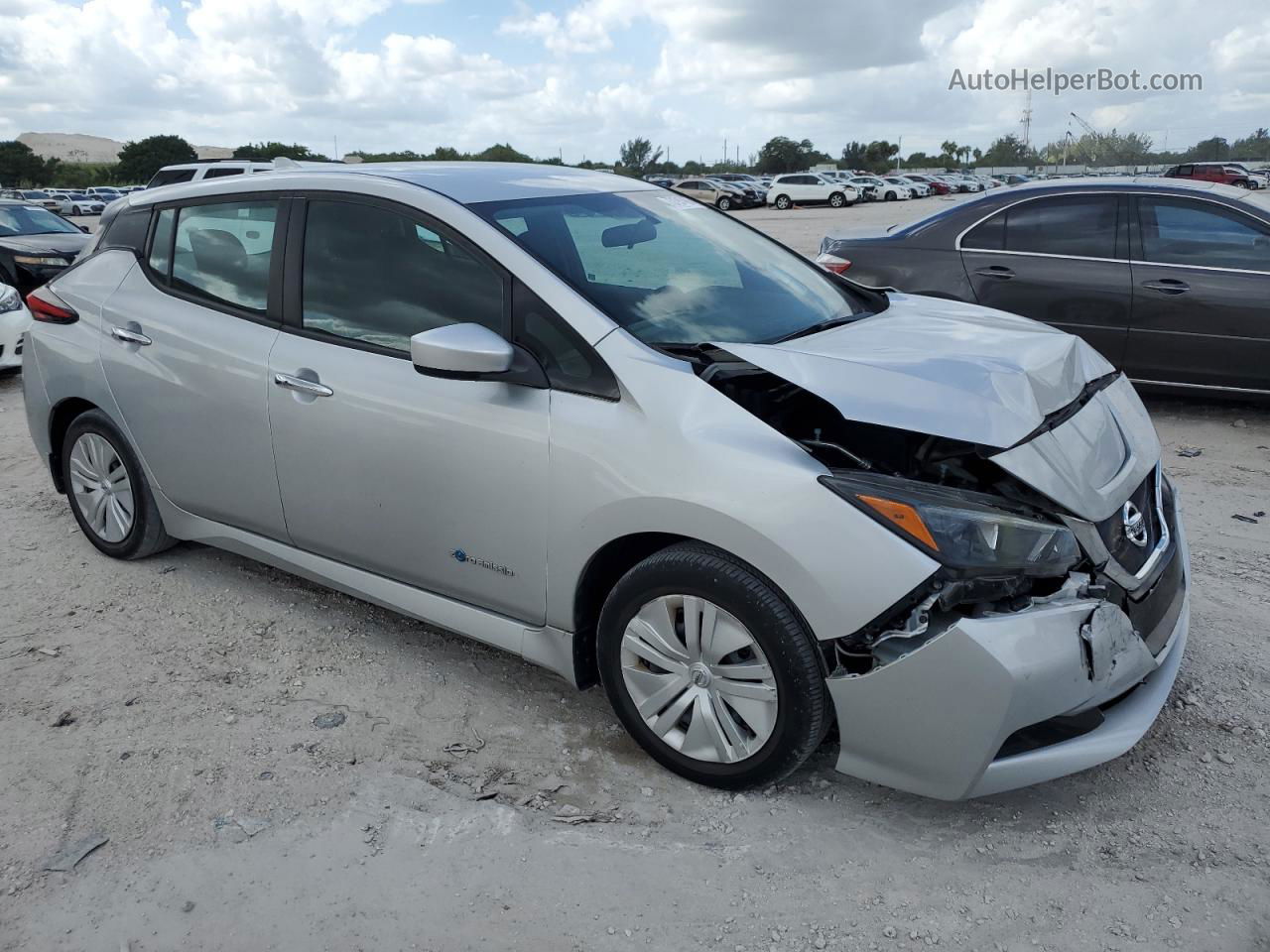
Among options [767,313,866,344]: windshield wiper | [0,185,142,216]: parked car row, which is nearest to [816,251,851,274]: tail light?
[767,313,866,344]: windshield wiper

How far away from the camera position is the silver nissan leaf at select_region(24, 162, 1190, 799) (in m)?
2.53

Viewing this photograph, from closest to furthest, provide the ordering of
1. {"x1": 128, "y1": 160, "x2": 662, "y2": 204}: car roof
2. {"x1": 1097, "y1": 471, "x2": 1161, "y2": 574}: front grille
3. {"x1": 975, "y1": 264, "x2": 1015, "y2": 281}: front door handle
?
{"x1": 1097, "y1": 471, "x2": 1161, "y2": 574}: front grille, {"x1": 128, "y1": 160, "x2": 662, "y2": 204}: car roof, {"x1": 975, "y1": 264, "x2": 1015, "y2": 281}: front door handle

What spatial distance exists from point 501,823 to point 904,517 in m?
1.39

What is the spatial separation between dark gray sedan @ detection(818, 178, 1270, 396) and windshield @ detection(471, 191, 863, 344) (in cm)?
237

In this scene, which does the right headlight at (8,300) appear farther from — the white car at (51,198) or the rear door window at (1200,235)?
the white car at (51,198)

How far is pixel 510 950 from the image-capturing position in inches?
93.0

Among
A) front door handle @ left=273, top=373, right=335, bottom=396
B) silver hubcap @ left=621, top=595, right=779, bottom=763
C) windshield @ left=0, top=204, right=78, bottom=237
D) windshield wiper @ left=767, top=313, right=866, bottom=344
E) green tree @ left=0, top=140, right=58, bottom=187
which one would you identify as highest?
green tree @ left=0, top=140, right=58, bottom=187

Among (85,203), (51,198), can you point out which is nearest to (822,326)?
(85,203)

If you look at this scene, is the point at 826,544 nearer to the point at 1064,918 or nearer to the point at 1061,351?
the point at 1064,918

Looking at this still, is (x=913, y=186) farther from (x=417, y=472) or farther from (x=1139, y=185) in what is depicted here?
(x=417, y=472)

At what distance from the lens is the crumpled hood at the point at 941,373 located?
2674mm

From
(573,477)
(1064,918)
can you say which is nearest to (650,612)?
(573,477)

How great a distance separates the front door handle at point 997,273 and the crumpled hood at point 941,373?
3.46 m

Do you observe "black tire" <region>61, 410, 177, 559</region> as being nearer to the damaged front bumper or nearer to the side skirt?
the side skirt
